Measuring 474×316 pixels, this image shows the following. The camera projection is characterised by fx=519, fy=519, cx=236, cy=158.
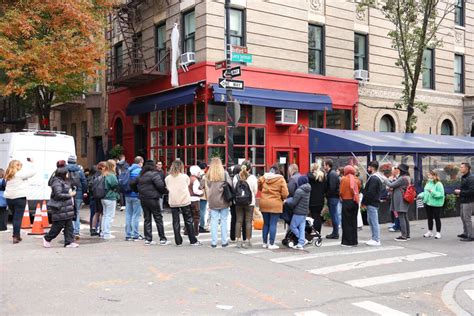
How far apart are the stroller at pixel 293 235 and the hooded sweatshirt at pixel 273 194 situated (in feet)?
1.09

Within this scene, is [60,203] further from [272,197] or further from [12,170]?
[272,197]

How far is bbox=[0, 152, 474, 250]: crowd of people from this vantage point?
10.4m

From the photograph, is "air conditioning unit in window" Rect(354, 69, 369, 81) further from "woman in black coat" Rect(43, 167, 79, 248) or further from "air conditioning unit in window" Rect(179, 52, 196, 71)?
"woman in black coat" Rect(43, 167, 79, 248)

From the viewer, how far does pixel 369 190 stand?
443 inches

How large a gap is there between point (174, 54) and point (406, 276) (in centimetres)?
1365

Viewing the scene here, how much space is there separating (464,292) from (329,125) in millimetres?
14968

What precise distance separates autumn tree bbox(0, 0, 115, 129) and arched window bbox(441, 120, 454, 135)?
55.7 feet

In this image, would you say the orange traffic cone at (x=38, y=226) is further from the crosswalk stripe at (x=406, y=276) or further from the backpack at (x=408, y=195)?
the backpack at (x=408, y=195)

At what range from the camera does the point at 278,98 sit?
1939 centimetres

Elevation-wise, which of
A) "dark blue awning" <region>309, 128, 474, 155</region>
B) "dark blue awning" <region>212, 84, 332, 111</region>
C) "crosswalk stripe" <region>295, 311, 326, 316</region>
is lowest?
"crosswalk stripe" <region>295, 311, 326, 316</region>

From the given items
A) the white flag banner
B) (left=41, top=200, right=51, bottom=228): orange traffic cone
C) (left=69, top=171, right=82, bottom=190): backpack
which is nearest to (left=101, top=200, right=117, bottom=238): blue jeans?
(left=69, top=171, right=82, bottom=190): backpack

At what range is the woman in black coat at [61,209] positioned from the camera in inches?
405

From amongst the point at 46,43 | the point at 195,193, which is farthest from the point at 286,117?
the point at 46,43

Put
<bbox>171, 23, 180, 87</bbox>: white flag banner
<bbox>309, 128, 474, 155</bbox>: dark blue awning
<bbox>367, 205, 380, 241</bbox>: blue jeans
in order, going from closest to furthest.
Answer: <bbox>367, 205, 380, 241</bbox>: blue jeans < <bbox>309, 128, 474, 155</bbox>: dark blue awning < <bbox>171, 23, 180, 87</bbox>: white flag banner
